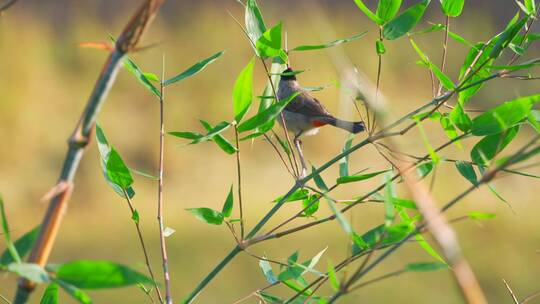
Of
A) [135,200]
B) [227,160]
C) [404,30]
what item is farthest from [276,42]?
[227,160]

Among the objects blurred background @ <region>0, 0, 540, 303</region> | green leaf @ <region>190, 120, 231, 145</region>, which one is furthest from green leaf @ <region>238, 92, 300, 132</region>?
blurred background @ <region>0, 0, 540, 303</region>

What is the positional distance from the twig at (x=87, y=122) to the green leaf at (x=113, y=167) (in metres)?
0.19

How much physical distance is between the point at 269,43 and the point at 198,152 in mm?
2496

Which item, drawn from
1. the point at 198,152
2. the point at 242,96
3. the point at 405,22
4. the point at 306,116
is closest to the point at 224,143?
the point at 242,96

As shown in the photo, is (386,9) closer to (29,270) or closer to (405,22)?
(405,22)

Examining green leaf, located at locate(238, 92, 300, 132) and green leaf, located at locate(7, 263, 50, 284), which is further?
green leaf, located at locate(238, 92, 300, 132)

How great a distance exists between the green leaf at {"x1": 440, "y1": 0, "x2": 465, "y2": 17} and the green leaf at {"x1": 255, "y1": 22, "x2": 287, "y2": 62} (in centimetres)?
12

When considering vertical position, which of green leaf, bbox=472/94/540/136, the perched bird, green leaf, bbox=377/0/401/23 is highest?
the perched bird

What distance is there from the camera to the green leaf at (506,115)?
1.52ft

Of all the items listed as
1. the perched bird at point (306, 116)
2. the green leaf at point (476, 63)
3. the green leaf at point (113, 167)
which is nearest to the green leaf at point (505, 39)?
the green leaf at point (476, 63)

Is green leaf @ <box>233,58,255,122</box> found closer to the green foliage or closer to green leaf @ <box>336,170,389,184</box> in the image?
green leaf @ <box>336,170,389,184</box>

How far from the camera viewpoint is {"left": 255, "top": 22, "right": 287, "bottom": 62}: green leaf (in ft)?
1.61

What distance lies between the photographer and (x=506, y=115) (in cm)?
47

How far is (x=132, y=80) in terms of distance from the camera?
2998 millimetres
